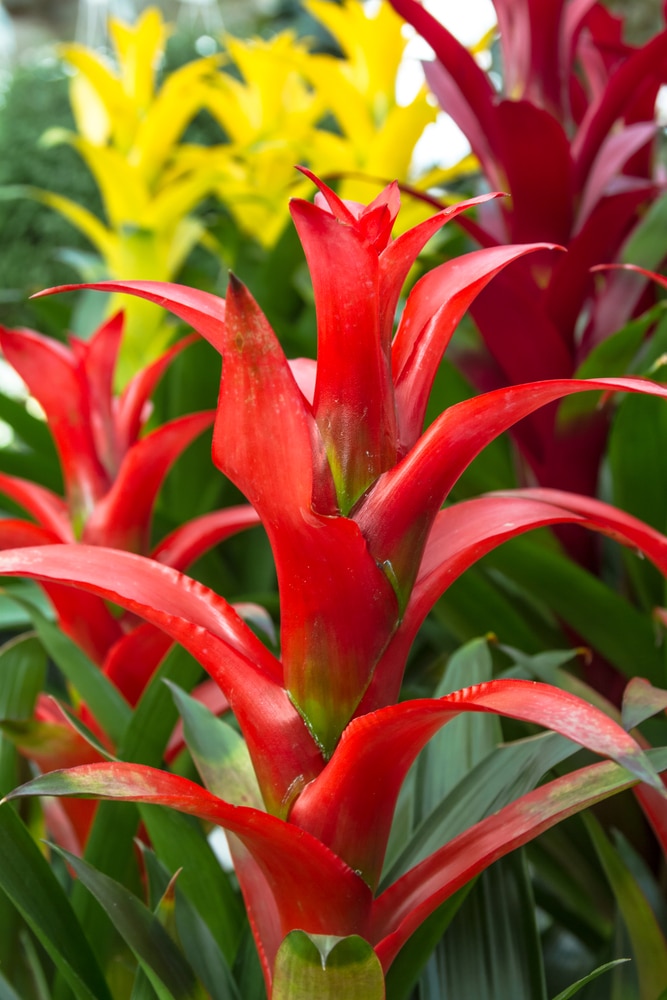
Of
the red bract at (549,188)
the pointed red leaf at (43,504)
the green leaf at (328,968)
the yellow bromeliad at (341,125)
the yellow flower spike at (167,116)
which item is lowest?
the green leaf at (328,968)

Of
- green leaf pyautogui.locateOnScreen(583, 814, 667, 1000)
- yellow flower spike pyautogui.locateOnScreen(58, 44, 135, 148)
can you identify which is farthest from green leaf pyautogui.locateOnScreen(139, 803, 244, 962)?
yellow flower spike pyautogui.locateOnScreen(58, 44, 135, 148)

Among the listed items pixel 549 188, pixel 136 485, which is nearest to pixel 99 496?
pixel 136 485

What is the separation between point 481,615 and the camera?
73cm

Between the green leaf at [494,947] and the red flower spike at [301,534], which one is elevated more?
the red flower spike at [301,534]

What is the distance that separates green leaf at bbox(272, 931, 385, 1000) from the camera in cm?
35

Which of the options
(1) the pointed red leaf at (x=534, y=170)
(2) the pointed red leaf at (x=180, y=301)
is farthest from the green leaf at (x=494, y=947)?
(1) the pointed red leaf at (x=534, y=170)

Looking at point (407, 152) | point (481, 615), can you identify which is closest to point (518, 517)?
point (481, 615)

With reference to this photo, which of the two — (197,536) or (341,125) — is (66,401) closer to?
(197,536)

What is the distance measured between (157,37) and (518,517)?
1.33 meters

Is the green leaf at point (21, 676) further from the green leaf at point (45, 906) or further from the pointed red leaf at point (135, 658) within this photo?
the green leaf at point (45, 906)

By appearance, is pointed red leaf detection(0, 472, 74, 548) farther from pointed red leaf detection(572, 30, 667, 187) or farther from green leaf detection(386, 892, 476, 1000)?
pointed red leaf detection(572, 30, 667, 187)

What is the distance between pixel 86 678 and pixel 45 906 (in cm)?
18

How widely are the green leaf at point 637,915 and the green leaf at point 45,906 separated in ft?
0.90

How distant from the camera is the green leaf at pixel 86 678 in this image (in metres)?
0.58
